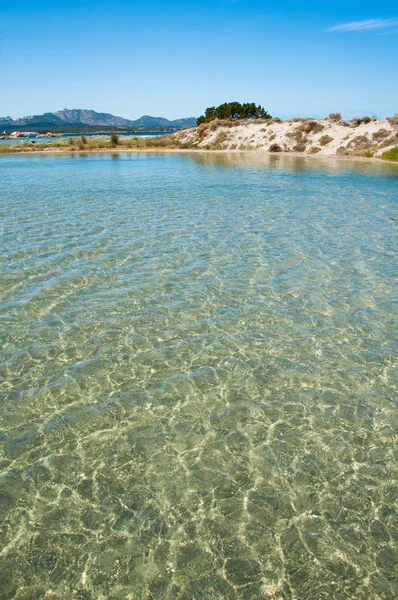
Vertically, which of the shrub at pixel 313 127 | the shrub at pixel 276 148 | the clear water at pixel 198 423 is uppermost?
the shrub at pixel 313 127

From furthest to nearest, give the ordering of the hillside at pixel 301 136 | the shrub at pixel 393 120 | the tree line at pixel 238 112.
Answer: the tree line at pixel 238 112, the shrub at pixel 393 120, the hillside at pixel 301 136

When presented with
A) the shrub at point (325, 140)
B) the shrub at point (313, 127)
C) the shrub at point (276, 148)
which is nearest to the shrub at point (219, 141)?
Answer: the shrub at point (276, 148)

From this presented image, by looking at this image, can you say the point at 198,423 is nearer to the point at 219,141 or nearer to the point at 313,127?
the point at 313,127

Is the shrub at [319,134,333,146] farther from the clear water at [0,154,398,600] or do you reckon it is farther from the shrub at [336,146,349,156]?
the clear water at [0,154,398,600]

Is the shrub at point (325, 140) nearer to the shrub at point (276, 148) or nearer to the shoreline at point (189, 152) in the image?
the shoreline at point (189, 152)

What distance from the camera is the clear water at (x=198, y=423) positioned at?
17.4 feet

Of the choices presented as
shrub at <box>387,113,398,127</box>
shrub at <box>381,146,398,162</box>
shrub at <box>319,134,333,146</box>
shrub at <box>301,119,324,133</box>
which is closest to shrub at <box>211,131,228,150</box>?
shrub at <box>301,119,324,133</box>

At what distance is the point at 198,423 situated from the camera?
7746mm

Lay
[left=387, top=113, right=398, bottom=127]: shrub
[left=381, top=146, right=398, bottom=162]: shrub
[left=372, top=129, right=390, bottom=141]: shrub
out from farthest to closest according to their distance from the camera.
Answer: [left=387, top=113, right=398, bottom=127]: shrub < [left=372, top=129, right=390, bottom=141]: shrub < [left=381, top=146, right=398, bottom=162]: shrub

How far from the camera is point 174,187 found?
117ft

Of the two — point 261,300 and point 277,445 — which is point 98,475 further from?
point 261,300

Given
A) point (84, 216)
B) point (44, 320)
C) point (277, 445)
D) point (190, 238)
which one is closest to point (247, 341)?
point (277, 445)

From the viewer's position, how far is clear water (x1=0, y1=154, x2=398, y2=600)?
17.4ft

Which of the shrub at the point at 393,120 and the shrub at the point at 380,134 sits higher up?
the shrub at the point at 393,120
